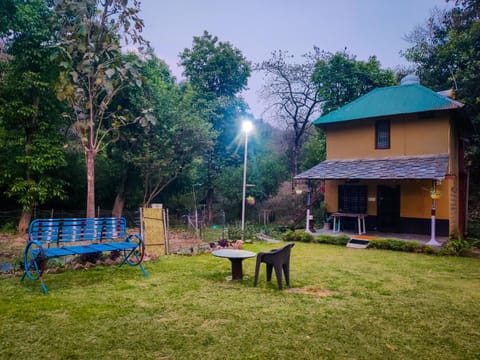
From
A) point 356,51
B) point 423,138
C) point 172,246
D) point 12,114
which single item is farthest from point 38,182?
point 356,51

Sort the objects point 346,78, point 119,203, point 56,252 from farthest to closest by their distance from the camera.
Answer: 1. point 346,78
2. point 119,203
3. point 56,252

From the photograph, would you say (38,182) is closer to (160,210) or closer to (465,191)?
(160,210)

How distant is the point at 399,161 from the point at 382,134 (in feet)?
5.04

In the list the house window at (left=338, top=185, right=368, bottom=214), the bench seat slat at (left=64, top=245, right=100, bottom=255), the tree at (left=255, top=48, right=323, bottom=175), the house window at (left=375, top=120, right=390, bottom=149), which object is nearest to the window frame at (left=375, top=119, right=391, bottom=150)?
the house window at (left=375, top=120, right=390, bottom=149)

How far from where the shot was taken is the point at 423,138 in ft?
40.2

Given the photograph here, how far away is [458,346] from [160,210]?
743cm

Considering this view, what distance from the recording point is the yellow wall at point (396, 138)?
1195 cm

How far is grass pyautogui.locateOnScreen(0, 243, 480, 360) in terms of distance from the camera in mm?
3281

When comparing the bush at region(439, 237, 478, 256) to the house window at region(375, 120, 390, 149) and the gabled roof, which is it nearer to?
the gabled roof

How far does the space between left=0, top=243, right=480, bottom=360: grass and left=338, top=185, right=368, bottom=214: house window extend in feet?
21.7

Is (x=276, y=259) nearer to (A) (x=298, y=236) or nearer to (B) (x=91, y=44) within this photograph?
(A) (x=298, y=236)

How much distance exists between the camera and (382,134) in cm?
1327

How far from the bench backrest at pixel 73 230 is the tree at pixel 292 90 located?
14.3 metres

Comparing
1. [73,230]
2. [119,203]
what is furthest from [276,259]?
[119,203]
